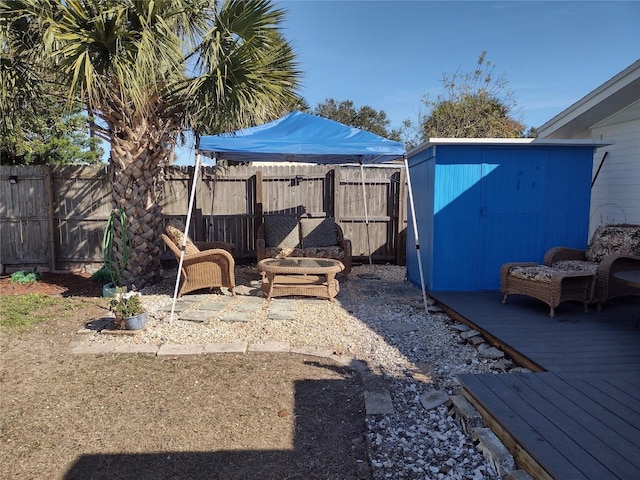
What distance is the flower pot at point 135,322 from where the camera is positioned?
4168 millimetres

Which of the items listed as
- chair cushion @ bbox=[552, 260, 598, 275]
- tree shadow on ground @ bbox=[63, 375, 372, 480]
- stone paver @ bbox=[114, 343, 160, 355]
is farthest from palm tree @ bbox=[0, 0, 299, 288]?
chair cushion @ bbox=[552, 260, 598, 275]

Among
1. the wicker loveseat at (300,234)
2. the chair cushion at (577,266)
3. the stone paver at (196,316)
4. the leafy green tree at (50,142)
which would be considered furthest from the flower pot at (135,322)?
the leafy green tree at (50,142)

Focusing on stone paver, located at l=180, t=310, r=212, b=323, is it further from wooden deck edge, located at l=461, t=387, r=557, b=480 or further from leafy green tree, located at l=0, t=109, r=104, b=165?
leafy green tree, located at l=0, t=109, r=104, b=165

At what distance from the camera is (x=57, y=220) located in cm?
725

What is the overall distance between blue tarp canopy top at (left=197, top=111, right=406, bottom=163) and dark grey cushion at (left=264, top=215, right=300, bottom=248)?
1.95 meters

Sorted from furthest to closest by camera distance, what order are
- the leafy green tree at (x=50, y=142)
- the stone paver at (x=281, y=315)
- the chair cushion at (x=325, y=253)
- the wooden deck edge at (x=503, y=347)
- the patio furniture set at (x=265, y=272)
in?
the leafy green tree at (x=50, y=142) → the chair cushion at (x=325, y=253) → the patio furniture set at (x=265, y=272) → the stone paver at (x=281, y=315) → the wooden deck edge at (x=503, y=347)

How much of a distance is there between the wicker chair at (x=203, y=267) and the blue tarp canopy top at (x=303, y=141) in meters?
1.27

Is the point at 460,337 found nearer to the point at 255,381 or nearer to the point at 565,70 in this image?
the point at 255,381

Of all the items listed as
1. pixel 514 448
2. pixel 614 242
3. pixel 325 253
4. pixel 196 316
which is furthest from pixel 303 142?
pixel 514 448

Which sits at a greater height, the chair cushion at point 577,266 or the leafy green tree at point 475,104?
the leafy green tree at point 475,104

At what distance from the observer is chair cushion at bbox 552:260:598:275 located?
449 centimetres

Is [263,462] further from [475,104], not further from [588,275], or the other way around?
[475,104]

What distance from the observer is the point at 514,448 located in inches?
81.5

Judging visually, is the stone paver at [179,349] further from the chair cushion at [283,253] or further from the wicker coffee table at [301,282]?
the chair cushion at [283,253]
